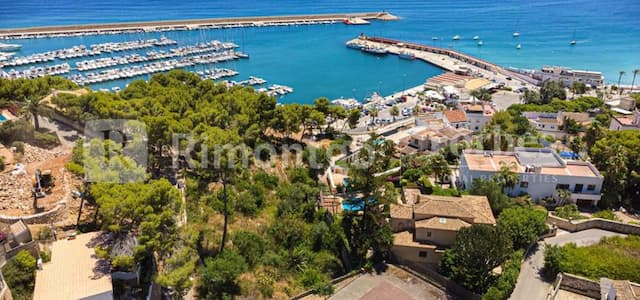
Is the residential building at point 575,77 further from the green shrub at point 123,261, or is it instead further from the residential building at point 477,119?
the green shrub at point 123,261

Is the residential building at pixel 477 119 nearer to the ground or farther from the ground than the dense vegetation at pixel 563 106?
nearer to the ground

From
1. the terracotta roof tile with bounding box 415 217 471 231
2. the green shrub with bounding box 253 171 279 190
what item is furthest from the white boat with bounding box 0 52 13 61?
the terracotta roof tile with bounding box 415 217 471 231

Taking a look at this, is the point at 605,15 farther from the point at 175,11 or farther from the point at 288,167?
the point at 288,167

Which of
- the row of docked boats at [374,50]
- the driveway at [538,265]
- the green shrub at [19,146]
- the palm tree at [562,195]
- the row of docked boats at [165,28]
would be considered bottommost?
the driveway at [538,265]

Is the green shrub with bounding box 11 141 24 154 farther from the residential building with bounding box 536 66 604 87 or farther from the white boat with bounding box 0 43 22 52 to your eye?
the residential building with bounding box 536 66 604 87

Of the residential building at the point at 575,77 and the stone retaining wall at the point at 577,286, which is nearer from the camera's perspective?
the stone retaining wall at the point at 577,286

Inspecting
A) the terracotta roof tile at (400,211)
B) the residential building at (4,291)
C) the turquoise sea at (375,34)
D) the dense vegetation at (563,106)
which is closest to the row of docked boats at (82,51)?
the turquoise sea at (375,34)

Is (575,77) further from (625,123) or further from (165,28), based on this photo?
(165,28)
